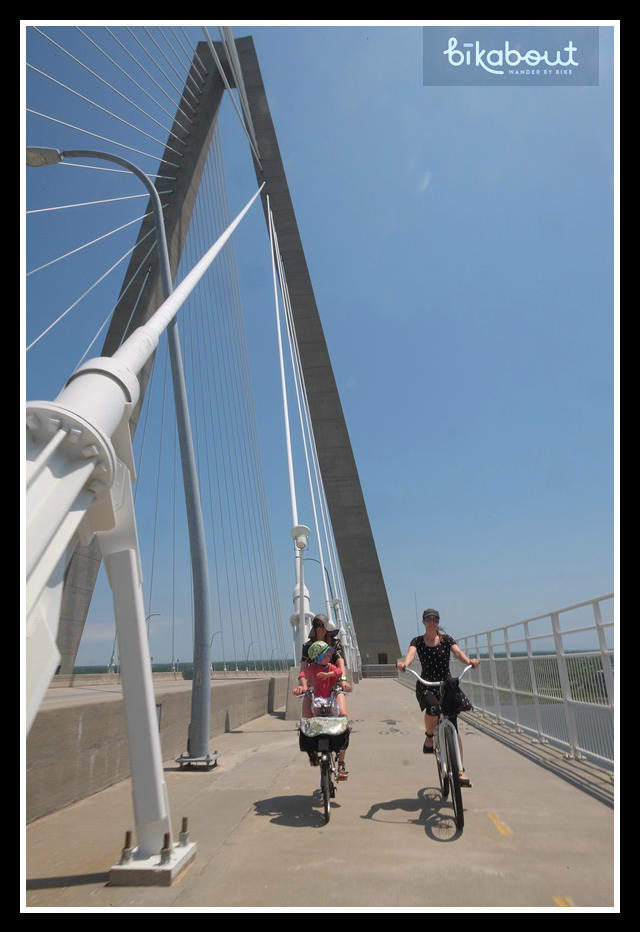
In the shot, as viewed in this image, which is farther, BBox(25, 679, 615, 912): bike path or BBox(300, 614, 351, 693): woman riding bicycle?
BBox(300, 614, 351, 693): woman riding bicycle

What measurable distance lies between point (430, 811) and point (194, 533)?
3806mm

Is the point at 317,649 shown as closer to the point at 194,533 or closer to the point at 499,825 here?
the point at 499,825

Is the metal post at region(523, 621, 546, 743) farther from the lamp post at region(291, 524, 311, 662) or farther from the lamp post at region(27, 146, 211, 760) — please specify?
the lamp post at region(291, 524, 311, 662)

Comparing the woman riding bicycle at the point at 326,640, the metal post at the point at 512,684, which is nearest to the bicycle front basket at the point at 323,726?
the woman riding bicycle at the point at 326,640

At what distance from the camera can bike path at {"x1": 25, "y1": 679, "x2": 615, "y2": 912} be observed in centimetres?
304

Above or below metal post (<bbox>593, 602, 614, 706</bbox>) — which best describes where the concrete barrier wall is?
below

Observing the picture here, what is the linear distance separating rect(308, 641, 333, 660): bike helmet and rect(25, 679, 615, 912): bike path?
1.11m

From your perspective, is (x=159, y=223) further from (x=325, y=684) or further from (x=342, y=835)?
(x=342, y=835)

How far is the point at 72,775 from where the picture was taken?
511cm

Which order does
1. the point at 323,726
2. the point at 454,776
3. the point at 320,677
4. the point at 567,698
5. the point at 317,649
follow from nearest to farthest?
the point at 454,776
the point at 323,726
the point at 320,677
the point at 317,649
the point at 567,698

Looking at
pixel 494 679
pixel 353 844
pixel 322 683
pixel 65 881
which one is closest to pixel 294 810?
pixel 322 683

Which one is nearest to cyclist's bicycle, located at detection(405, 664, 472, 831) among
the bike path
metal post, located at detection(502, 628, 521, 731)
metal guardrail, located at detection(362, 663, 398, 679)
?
the bike path

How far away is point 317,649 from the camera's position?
5168 mm
